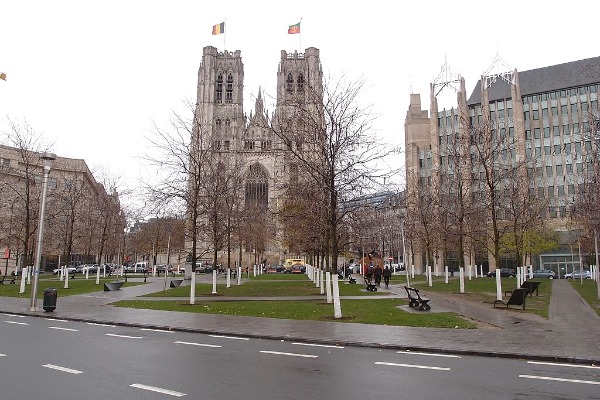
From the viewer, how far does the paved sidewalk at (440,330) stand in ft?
32.7

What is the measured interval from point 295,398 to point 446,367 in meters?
3.51

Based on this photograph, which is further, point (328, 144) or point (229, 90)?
point (229, 90)

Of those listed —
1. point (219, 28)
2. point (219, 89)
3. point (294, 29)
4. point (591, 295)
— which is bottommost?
point (591, 295)

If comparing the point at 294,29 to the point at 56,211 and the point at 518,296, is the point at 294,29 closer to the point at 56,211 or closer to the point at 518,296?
the point at 56,211

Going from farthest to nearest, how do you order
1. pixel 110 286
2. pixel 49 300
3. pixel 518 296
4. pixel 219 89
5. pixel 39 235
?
pixel 219 89
pixel 110 286
pixel 39 235
pixel 49 300
pixel 518 296

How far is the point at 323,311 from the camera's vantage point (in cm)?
1778

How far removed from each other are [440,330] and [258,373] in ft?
22.0

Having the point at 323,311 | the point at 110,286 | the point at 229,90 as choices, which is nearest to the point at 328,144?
the point at 323,311

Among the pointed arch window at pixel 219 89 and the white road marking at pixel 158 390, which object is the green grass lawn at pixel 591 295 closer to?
the white road marking at pixel 158 390

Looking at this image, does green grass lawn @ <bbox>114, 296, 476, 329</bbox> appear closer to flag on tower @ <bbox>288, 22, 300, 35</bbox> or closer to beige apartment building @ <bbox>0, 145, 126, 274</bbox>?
beige apartment building @ <bbox>0, 145, 126, 274</bbox>

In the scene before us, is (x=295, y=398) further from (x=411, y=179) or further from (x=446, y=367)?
(x=411, y=179)

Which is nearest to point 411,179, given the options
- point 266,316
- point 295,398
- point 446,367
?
point 266,316

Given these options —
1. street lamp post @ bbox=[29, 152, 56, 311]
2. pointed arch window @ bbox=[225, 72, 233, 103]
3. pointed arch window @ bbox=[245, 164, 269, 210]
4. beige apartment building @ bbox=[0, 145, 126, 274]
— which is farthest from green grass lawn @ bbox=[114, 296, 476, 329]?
pointed arch window @ bbox=[225, 72, 233, 103]

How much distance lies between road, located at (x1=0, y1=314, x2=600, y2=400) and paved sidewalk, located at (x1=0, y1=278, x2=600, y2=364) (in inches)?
26.4
